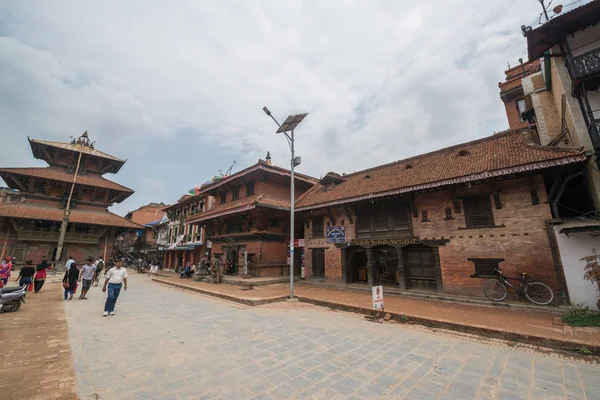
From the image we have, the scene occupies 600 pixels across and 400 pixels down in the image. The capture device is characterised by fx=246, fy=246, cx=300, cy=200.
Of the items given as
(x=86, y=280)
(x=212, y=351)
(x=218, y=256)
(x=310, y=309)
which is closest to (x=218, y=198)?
(x=218, y=256)

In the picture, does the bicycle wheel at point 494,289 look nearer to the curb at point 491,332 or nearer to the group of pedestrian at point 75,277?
the curb at point 491,332

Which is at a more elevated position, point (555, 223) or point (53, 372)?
point (555, 223)

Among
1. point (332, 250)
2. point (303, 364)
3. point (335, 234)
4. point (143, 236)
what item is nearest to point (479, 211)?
point (335, 234)

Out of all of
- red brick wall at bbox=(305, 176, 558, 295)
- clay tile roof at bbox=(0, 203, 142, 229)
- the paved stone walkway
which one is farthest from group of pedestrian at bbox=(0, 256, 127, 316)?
clay tile roof at bbox=(0, 203, 142, 229)

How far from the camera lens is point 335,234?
16.3 meters

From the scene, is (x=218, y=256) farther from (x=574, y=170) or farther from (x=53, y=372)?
(x=574, y=170)

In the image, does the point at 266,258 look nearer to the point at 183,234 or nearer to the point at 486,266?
the point at 486,266

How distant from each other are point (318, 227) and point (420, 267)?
23.2ft

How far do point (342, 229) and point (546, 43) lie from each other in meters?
12.9

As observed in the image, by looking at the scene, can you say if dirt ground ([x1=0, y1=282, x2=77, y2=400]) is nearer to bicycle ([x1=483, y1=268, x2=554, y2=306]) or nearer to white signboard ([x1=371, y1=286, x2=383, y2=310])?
white signboard ([x1=371, y1=286, x2=383, y2=310])

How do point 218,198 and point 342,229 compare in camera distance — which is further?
point 218,198

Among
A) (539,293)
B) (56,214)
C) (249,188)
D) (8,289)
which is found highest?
(249,188)

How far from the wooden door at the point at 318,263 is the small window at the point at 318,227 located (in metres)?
1.11

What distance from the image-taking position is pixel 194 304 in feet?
34.4
